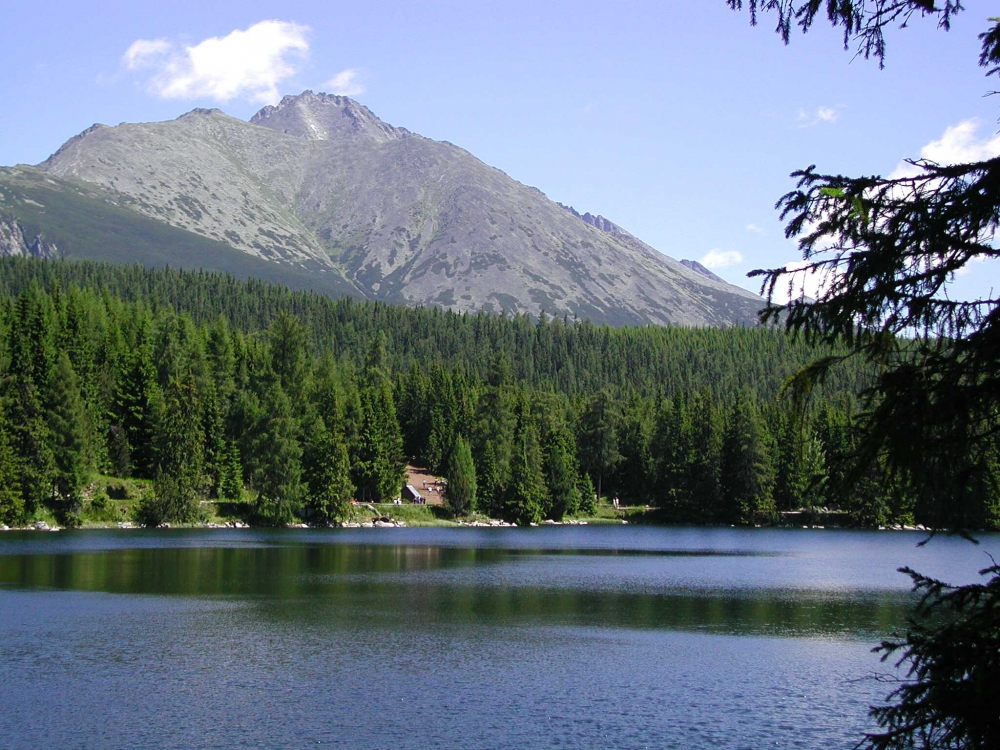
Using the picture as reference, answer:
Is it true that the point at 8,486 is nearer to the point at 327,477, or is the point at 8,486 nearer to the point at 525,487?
the point at 327,477

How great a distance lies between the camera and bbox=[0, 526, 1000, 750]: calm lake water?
25.6m

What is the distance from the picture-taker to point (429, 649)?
120 feet

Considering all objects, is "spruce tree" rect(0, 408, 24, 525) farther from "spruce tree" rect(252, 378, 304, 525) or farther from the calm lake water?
"spruce tree" rect(252, 378, 304, 525)

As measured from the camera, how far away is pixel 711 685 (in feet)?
103

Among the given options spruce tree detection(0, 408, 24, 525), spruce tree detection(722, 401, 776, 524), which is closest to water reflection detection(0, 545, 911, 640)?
spruce tree detection(0, 408, 24, 525)

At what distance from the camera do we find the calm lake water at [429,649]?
2561cm

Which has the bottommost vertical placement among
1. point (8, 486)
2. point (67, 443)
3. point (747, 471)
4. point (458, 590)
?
point (458, 590)

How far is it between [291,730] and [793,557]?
211 ft

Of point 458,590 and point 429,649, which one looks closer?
point 429,649

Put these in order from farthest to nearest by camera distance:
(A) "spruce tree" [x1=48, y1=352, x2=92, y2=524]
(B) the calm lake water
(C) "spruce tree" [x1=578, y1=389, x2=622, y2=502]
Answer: (C) "spruce tree" [x1=578, y1=389, x2=622, y2=502], (A) "spruce tree" [x1=48, y1=352, x2=92, y2=524], (B) the calm lake water

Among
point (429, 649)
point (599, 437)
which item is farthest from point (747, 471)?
point (429, 649)

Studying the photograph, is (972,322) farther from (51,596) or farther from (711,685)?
(51,596)

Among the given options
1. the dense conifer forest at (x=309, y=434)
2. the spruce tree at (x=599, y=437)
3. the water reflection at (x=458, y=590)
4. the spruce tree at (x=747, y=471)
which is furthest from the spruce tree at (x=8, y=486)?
the spruce tree at (x=747, y=471)

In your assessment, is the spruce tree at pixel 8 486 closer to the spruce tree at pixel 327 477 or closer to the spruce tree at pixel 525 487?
the spruce tree at pixel 327 477
